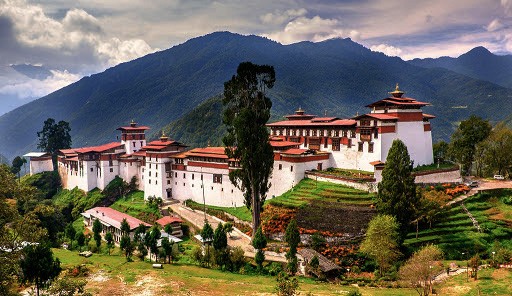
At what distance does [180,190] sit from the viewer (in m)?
60.9

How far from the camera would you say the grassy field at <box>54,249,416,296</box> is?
28.0m

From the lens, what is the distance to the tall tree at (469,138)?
52.7 meters

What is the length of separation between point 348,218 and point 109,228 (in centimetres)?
3078

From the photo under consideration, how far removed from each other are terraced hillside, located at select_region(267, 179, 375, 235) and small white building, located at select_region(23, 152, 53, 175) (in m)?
58.8

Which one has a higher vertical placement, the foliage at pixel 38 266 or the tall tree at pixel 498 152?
the tall tree at pixel 498 152

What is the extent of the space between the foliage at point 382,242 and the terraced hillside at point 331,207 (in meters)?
5.25

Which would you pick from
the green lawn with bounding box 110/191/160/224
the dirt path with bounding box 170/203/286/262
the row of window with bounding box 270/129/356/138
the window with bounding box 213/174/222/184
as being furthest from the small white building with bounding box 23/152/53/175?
the row of window with bounding box 270/129/356/138

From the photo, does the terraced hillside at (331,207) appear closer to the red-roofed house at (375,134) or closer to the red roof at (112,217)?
the red-roofed house at (375,134)

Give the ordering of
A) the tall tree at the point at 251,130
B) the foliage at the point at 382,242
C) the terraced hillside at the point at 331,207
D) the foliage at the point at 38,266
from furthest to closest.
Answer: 1. the tall tree at the point at 251,130
2. the terraced hillside at the point at 331,207
3. the foliage at the point at 382,242
4. the foliage at the point at 38,266

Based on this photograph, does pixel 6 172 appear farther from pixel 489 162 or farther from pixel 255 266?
pixel 489 162

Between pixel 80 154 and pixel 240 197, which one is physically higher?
pixel 80 154

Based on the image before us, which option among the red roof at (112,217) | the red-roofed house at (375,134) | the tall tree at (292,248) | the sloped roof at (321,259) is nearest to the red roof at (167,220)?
the red roof at (112,217)

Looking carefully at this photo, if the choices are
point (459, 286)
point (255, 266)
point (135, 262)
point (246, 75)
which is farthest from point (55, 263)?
point (459, 286)

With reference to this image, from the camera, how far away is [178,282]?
2988cm
